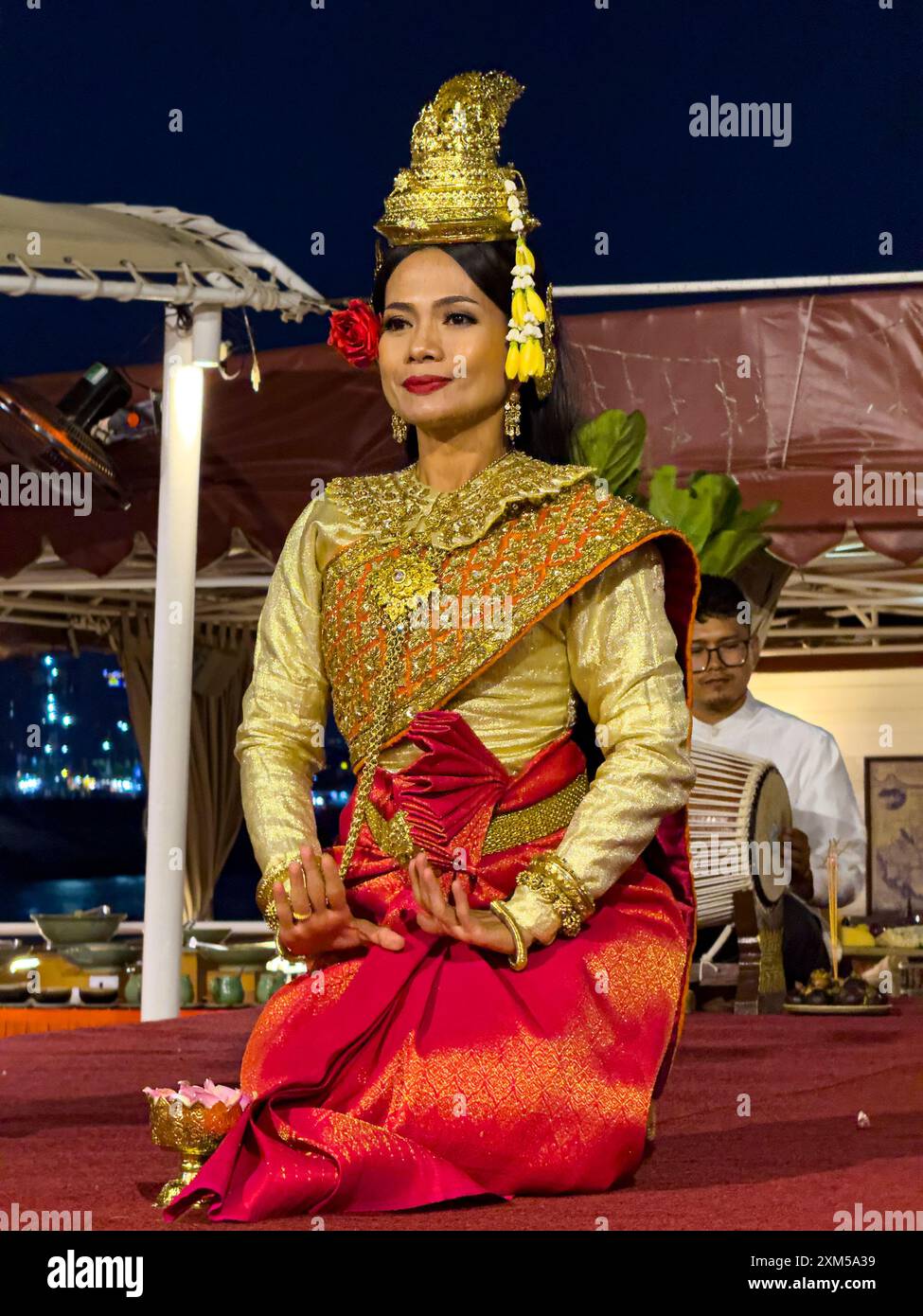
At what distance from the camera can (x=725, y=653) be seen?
20.2 feet

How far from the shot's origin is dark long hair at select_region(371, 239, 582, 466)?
277cm

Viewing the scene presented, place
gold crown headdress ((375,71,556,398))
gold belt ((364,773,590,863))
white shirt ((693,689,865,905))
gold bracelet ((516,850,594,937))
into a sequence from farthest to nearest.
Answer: white shirt ((693,689,865,905)) → gold crown headdress ((375,71,556,398)) → gold belt ((364,773,590,863)) → gold bracelet ((516,850,594,937))

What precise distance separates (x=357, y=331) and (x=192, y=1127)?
127cm

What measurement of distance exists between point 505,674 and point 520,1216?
0.85 m

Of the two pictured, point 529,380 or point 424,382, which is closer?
point 424,382

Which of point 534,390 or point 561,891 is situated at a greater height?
point 534,390

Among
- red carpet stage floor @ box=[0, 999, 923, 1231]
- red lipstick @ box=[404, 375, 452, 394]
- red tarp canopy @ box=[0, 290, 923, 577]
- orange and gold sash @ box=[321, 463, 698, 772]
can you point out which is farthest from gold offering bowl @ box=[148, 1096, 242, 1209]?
red tarp canopy @ box=[0, 290, 923, 577]

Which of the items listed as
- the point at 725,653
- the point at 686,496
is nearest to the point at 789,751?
the point at 725,653

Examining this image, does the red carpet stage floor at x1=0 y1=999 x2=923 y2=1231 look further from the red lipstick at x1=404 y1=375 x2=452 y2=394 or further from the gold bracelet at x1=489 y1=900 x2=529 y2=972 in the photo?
the red lipstick at x1=404 y1=375 x2=452 y2=394

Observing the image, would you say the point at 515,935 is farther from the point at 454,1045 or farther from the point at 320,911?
the point at 320,911

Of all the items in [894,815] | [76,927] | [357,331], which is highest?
[357,331]

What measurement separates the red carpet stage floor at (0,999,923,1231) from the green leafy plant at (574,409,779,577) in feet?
5.04

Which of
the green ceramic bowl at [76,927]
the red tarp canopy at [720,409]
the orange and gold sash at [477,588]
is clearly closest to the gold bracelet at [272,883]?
the orange and gold sash at [477,588]
